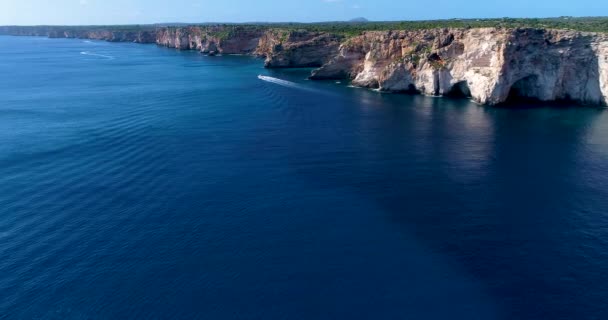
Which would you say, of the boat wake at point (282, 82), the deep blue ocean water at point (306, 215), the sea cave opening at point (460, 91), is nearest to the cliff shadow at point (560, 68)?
the deep blue ocean water at point (306, 215)

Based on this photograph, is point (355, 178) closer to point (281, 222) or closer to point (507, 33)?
point (281, 222)

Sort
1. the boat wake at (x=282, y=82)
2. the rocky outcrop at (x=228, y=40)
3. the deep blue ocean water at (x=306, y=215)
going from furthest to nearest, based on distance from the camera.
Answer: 1. the rocky outcrop at (x=228, y=40)
2. the boat wake at (x=282, y=82)
3. the deep blue ocean water at (x=306, y=215)

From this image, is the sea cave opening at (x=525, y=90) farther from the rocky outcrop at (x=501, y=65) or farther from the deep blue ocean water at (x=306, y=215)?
the deep blue ocean water at (x=306, y=215)

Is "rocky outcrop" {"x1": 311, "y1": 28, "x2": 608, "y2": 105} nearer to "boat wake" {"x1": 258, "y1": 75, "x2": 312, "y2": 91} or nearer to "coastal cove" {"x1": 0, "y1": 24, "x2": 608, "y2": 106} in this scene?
"coastal cove" {"x1": 0, "y1": 24, "x2": 608, "y2": 106}

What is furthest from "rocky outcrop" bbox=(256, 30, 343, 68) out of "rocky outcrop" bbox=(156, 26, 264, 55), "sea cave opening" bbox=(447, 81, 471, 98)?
"sea cave opening" bbox=(447, 81, 471, 98)

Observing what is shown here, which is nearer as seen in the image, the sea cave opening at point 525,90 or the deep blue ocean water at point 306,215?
the deep blue ocean water at point 306,215

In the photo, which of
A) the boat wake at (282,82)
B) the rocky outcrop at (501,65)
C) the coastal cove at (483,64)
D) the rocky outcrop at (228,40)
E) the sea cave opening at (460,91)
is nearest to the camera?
the rocky outcrop at (501,65)
